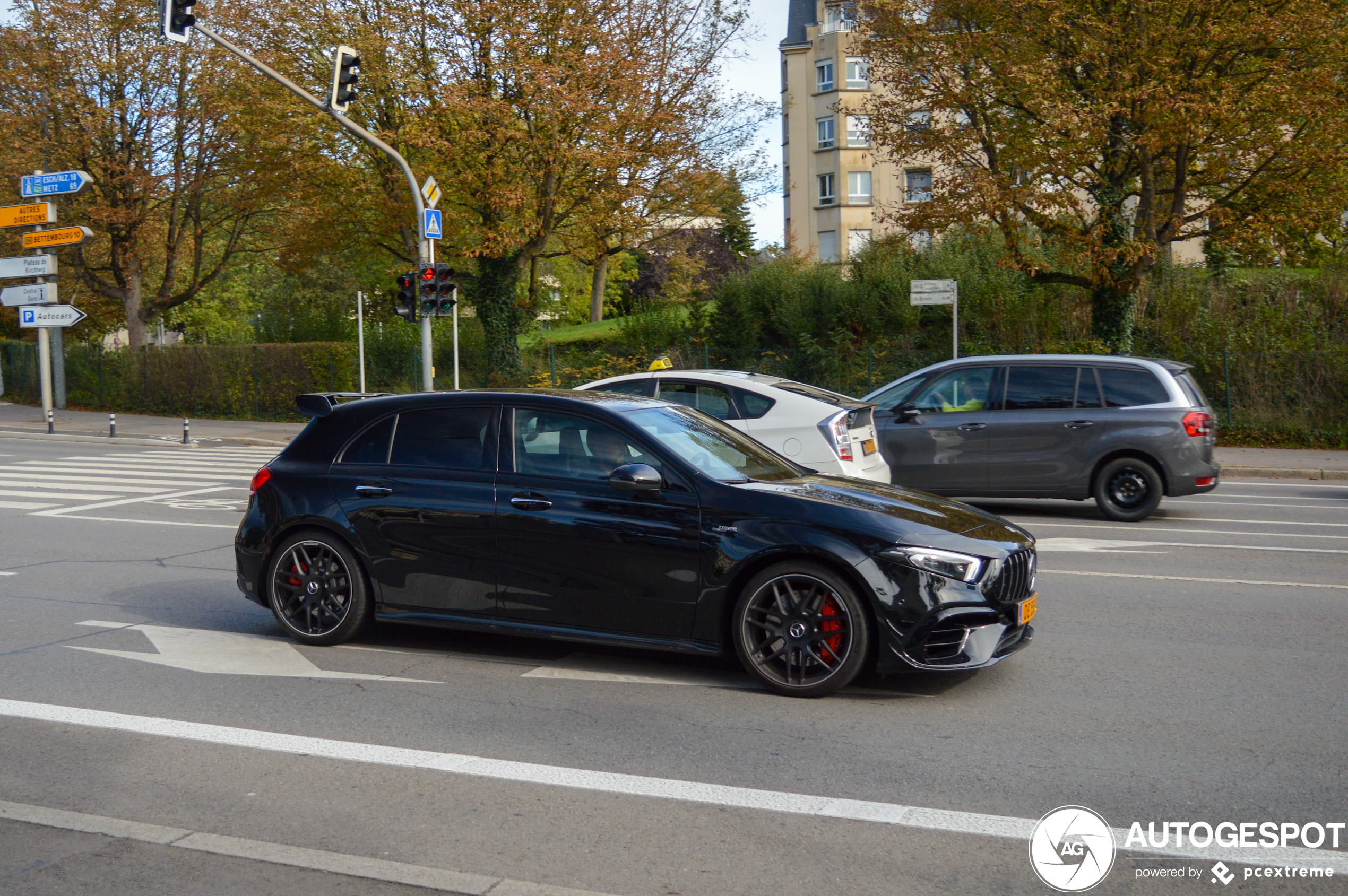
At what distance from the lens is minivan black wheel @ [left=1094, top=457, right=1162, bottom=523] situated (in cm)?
1251

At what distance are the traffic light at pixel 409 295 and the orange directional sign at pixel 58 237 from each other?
13.7 m

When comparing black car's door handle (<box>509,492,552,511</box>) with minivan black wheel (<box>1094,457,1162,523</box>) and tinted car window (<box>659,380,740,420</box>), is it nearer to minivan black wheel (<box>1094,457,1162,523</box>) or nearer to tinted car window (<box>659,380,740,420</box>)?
tinted car window (<box>659,380,740,420</box>)

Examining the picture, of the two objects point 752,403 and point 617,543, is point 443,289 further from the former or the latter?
point 617,543

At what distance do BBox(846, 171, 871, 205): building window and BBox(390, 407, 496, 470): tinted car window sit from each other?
5179 centimetres

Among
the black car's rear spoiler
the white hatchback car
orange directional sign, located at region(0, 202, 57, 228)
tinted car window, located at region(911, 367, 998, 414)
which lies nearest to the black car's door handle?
the black car's rear spoiler

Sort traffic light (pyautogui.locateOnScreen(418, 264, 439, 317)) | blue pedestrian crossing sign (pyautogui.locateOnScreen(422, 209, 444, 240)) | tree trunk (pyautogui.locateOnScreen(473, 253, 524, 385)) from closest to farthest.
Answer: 1. blue pedestrian crossing sign (pyautogui.locateOnScreen(422, 209, 444, 240))
2. traffic light (pyautogui.locateOnScreen(418, 264, 439, 317))
3. tree trunk (pyautogui.locateOnScreen(473, 253, 524, 385))

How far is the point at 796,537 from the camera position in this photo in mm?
5770

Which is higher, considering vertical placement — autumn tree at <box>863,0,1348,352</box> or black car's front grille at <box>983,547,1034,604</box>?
autumn tree at <box>863,0,1348,352</box>

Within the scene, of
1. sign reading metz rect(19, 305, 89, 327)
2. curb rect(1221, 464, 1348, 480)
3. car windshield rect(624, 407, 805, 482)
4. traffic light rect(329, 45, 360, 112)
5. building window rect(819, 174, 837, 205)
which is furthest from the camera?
building window rect(819, 174, 837, 205)

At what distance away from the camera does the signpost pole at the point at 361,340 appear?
28156 millimetres

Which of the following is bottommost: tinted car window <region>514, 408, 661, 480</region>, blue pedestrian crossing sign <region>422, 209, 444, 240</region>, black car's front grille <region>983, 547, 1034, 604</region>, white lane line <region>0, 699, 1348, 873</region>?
white lane line <region>0, 699, 1348, 873</region>

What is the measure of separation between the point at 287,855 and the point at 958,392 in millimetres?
10476

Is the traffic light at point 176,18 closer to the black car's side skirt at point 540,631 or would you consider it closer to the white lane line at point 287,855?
the black car's side skirt at point 540,631

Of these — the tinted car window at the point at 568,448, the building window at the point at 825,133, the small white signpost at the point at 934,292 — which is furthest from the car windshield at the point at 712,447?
the building window at the point at 825,133
